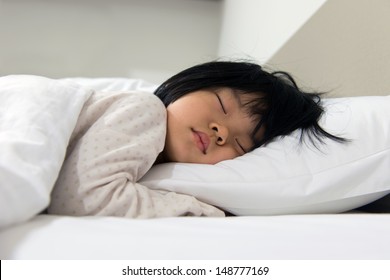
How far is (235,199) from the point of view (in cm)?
66

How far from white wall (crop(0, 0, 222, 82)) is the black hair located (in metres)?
1.39

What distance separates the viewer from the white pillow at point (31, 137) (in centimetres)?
49

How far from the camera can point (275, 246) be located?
49 centimetres

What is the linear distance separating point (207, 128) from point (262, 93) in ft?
0.54

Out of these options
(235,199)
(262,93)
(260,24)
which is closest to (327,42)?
(262,93)

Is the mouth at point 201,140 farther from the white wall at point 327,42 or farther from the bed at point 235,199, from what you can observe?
the white wall at point 327,42

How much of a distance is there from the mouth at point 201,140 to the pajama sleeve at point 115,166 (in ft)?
0.29

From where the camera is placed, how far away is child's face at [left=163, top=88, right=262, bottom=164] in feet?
2.58

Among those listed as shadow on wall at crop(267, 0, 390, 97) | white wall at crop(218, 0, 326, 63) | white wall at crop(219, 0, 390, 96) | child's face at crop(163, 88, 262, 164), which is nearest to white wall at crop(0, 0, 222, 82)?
white wall at crop(218, 0, 326, 63)

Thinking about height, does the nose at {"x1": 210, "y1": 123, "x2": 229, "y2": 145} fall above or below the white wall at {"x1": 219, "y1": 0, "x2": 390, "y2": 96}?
below

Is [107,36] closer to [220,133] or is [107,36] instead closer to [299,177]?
[220,133]

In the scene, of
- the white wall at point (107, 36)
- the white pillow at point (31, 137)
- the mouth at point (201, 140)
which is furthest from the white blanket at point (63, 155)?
the white wall at point (107, 36)

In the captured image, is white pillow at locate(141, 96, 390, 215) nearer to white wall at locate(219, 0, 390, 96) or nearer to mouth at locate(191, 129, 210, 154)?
mouth at locate(191, 129, 210, 154)
